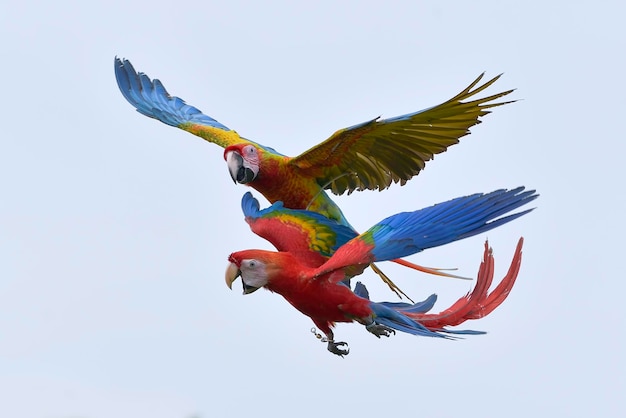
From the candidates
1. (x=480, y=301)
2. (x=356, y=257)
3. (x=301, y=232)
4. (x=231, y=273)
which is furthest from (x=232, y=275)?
(x=480, y=301)

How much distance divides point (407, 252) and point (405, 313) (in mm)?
883

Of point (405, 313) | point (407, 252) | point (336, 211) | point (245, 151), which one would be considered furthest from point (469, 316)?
point (245, 151)

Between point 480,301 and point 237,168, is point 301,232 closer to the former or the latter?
point 237,168

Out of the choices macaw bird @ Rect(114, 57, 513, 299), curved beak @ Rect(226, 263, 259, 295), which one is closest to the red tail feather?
macaw bird @ Rect(114, 57, 513, 299)

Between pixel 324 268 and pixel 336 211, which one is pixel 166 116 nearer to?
pixel 336 211

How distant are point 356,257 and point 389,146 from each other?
128 cm

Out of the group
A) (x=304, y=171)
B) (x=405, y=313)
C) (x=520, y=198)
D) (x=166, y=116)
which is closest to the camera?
(x=520, y=198)

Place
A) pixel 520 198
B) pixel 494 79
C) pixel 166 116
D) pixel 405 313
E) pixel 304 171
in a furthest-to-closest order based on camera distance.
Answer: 1. pixel 166 116
2. pixel 304 171
3. pixel 405 313
4. pixel 494 79
5. pixel 520 198

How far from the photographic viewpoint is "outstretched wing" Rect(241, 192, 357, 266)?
23.7ft

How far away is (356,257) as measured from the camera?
6.63 m

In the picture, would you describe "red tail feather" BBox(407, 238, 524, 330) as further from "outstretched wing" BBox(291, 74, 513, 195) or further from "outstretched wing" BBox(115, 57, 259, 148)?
A: "outstretched wing" BBox(115, 57, 259, 148)

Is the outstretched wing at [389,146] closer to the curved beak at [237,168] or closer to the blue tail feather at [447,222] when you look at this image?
the curved beak at [237,168]

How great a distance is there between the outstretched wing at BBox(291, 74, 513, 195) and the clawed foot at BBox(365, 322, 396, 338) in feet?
4.07

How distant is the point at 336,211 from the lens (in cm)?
823
